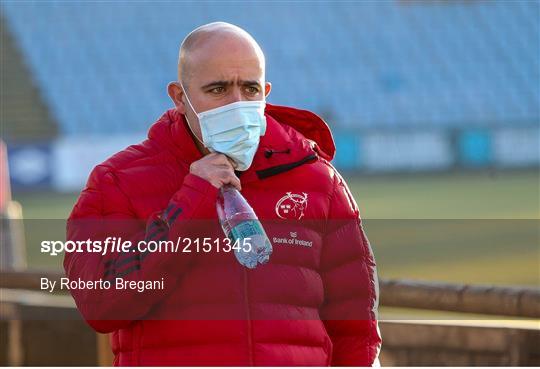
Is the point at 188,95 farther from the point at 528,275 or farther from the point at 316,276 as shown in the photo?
the point at 528,275

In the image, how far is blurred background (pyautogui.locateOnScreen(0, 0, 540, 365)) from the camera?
3186 centimetres

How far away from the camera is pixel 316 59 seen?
1425 inches

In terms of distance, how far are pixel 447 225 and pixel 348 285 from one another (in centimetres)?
1643

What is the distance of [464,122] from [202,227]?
33.6 metres

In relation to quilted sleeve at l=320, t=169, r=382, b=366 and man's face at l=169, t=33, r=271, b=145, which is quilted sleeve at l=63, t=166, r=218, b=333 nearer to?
man's face at l=169, t=33, r=271, b=145

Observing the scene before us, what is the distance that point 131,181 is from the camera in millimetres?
2414

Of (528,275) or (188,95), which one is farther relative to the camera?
(528,275)

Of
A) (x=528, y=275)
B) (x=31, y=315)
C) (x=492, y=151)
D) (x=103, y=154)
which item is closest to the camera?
(x=31, y=315)

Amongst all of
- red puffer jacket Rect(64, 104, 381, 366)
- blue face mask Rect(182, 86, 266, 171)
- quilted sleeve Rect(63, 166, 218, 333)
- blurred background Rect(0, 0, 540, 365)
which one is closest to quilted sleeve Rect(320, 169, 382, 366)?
red puffer jacket Rect(64, 104, 381, 366)

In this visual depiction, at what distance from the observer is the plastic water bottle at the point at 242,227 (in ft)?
7.41

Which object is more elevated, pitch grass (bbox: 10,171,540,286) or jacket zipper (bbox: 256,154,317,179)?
pitch grass (bbox: 10,171,540,286)

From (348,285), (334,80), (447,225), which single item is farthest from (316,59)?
(348,285)

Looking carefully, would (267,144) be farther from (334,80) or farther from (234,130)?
(334,80)

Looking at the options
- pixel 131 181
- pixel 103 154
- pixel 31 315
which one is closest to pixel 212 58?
pixel 131 181
